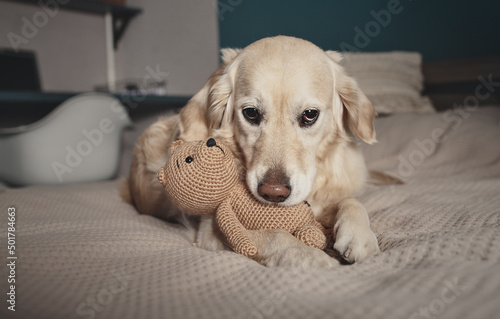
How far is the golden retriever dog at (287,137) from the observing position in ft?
3.10

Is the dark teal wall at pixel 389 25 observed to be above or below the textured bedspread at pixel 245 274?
above

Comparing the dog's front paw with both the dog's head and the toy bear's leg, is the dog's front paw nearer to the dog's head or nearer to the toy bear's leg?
the toy bear's leg

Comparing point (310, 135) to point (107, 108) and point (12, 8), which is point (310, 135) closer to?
point (107, 108)

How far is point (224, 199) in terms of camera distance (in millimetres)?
1012

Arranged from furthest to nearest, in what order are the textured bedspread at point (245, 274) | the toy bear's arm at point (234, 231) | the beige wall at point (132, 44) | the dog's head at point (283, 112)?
the beige wall at point (132, 44)
the dog's head at point (283, 112)
the toy bear's arm at point (234, 231)
the textured bedspread at point (245, 274)

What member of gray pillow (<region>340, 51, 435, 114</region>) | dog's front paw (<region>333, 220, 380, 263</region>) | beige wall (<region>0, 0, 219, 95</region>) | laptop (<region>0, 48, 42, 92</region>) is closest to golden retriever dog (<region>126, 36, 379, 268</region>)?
dog's front paw (<region>333, 220, 380, 263</region>)

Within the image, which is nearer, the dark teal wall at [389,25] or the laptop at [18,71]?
the dark teal wall at [389,25]

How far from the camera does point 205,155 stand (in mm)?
918

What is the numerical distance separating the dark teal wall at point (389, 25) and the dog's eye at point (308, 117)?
1.64 meters

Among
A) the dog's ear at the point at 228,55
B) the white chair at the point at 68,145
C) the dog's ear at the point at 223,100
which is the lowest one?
the white chair at the point at 68,145

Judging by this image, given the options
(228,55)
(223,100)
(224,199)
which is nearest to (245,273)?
(224,199)

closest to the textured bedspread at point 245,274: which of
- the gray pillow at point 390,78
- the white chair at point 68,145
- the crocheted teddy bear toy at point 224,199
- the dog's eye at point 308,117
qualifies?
the crocheted teddy bear toy at point 224,199

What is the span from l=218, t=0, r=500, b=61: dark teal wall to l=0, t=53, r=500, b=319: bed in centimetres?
176

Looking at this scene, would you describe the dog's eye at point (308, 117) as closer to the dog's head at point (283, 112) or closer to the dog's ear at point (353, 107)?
the dog's head at point (283, 112)
